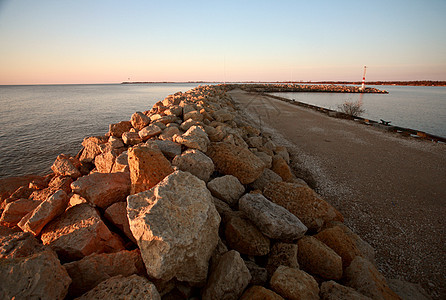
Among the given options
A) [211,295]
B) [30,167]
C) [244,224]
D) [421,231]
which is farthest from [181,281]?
[30,167]

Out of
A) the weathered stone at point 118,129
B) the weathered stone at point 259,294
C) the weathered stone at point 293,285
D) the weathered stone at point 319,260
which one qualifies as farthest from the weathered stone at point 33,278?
the weathered stone at point 118,129

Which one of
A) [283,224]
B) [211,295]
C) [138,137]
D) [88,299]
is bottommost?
[211,295]

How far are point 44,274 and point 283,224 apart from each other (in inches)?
88.2

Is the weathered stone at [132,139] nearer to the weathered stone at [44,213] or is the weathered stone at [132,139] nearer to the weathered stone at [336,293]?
the weathered stone at [44,213]

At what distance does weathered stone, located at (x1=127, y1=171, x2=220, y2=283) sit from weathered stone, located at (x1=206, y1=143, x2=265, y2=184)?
1.69 meters

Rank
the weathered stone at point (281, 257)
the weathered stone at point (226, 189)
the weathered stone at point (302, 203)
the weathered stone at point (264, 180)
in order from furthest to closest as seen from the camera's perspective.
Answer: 1. the weathered stone at point (264, 180)
2. the weathered stone at point (302, 203)
3. the weathered stone at point (226, 189)
4. the weathered stone at point (281, 257)

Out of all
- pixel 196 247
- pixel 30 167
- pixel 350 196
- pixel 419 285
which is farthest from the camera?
pixel 30 167

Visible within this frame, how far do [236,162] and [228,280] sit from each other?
7.54 ft

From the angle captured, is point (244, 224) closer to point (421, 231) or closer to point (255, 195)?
point (255, 195)

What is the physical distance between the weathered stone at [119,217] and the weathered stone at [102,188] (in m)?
0.17

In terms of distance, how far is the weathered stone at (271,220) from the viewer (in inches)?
99.8

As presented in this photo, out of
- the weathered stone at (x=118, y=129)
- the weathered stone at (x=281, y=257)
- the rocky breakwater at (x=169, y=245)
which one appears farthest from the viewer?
the weathered stone at (x=118, y=129)

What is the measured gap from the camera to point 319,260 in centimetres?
252

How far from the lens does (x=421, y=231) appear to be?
4.04 meters
